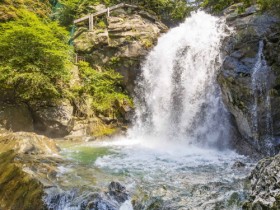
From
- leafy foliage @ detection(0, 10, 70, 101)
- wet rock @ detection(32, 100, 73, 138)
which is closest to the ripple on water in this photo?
wet rock @ detection(32, 100, 73, 138)

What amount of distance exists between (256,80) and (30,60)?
10.0 m

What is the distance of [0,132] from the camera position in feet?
40.1

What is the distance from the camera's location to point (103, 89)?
15625 mm

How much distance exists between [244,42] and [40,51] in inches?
358

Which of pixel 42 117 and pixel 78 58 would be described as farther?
pixel 78 58

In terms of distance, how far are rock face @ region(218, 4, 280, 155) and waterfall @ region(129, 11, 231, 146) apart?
4.31 feet

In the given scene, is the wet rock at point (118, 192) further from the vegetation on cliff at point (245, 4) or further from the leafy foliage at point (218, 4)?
the leafy foliage at point (218, 4)

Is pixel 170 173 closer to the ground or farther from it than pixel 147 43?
closer to the ground

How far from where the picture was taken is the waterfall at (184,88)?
12461 mm

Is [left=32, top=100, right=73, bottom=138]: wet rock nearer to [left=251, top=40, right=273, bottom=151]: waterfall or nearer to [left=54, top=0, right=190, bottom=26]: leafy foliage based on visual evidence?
[left=251, top=40, right=273, bottom=151]: waterfall

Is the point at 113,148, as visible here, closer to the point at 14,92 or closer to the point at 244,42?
the point at 14,92

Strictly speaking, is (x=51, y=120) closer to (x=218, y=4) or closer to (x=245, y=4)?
(x=245, y=4)

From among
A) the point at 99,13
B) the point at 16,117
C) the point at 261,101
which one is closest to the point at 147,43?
the point at 99,13

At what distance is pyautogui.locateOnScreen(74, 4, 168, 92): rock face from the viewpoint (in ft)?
53.5
